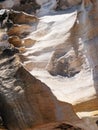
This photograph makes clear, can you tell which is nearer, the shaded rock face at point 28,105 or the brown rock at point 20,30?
the shaded rock face at point 28,105

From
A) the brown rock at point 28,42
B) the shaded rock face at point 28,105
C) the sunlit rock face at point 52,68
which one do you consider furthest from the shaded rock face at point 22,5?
the shaded rock face at point 28,105

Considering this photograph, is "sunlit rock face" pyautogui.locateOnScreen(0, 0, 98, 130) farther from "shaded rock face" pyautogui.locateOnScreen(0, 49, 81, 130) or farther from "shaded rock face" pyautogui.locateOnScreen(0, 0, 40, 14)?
"shaded rock face" pyautogui.locateOnScreen(0, 0, 40, 14)

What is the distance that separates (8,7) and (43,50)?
4951 millimetres

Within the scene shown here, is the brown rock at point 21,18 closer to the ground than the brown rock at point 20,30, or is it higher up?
higher up

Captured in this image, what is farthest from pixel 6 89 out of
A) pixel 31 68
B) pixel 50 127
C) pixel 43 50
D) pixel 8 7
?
pixel 8 7

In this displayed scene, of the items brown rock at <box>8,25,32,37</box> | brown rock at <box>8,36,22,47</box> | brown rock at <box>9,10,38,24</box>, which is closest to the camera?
brown rock at <box>8,36,22,47</box>

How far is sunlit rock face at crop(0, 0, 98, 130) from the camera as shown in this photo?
9.05 meters

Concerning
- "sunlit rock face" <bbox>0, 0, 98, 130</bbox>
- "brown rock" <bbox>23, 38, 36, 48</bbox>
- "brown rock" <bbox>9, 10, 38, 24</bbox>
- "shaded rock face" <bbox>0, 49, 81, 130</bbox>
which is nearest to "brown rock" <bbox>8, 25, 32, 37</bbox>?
"sunlit rock face" <bbox>0, 0, 98, 130</bbox>

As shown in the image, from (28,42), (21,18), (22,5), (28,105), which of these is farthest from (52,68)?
(22,5)

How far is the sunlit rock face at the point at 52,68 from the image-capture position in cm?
905

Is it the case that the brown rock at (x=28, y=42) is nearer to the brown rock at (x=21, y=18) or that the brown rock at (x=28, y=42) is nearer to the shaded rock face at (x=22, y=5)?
the brown rock at (x=21, y=18)

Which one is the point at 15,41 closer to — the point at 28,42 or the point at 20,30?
the point at 28,42

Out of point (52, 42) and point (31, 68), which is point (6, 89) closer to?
point (31, 68)

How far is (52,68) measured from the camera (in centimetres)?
1140
